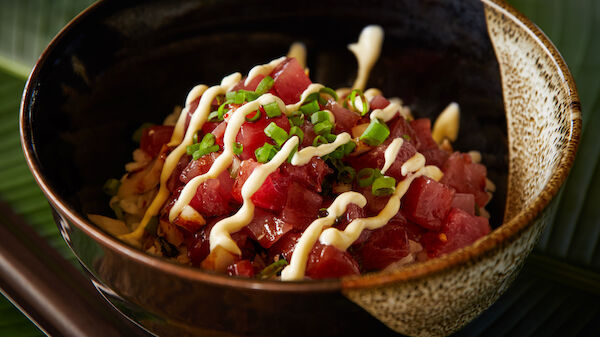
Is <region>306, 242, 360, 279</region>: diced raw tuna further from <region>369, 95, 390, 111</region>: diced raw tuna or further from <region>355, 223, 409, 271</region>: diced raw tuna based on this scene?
<region>369, 95, 390, 111</region>: diced raw tuna

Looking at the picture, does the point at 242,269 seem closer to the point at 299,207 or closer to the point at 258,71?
the point at 299,207

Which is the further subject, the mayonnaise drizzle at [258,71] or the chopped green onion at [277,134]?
the mayonnaise drizzle at [258,71]

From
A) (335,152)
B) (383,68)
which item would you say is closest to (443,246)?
(335,152)

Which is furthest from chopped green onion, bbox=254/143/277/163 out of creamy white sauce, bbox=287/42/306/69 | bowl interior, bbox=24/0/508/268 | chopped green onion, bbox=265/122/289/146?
creamy white sauce, bbox=287/42/306/69

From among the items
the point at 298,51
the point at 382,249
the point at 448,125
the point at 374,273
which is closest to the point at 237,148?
the point at 382,249

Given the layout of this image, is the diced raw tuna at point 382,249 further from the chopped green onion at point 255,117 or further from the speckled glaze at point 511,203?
the chopped green onion at point 255,117

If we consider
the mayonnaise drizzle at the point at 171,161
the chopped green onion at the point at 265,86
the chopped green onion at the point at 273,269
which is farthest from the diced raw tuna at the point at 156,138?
the chopped green onion at the point at 273,269

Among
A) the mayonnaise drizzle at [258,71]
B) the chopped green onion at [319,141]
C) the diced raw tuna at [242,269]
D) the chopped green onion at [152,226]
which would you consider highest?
the mayonnaise drizzle at [258,71]
